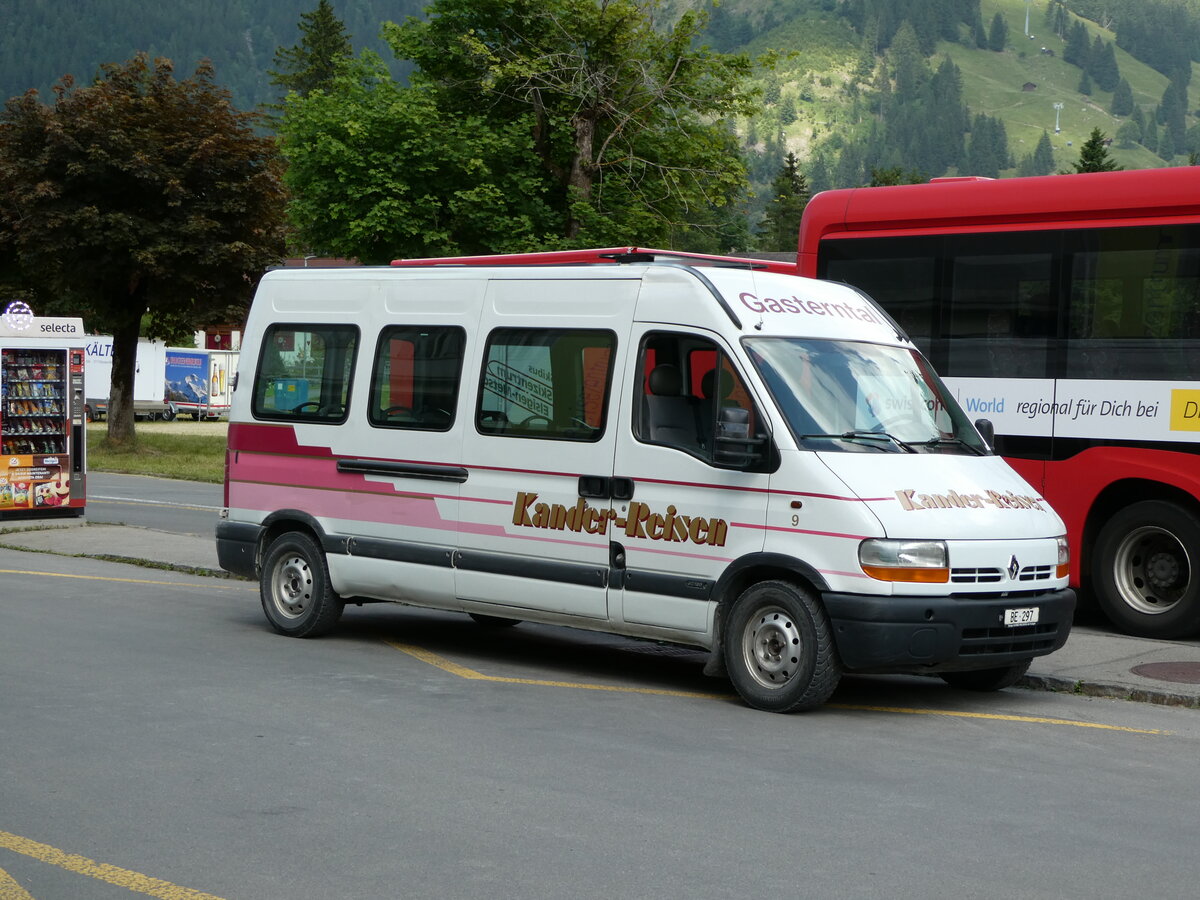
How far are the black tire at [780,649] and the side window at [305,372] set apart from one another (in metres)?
3.71

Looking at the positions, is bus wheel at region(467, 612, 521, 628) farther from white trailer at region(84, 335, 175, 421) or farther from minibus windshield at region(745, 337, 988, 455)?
white trailer at region(84, 335, 175, 421)

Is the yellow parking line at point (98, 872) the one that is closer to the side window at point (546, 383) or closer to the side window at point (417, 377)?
the side window at point (546, 383)

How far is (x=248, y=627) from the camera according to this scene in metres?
12.1

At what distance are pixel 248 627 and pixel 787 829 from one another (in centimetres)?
671

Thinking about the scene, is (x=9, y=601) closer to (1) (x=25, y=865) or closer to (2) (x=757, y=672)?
(2) (x=757, y=672)

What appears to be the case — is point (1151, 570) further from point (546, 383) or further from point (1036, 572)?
point (546, 383)

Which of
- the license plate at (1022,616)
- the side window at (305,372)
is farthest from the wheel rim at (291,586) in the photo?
the license plate at (1022,616)

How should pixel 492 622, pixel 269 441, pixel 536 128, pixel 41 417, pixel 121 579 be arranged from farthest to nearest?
pixel 536 128 < pixel 41 417 < pixel 121 579 < pixel 492 622 < pixel 269 441

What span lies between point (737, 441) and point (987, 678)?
2.38 meters

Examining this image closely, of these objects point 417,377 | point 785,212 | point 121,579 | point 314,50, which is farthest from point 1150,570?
point 785,212

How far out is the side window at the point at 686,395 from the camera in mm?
9188

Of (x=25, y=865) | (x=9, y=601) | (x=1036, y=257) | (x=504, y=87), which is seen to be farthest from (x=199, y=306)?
(x=25, y=865)

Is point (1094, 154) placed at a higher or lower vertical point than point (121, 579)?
higher

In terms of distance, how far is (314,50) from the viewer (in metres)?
95.6
